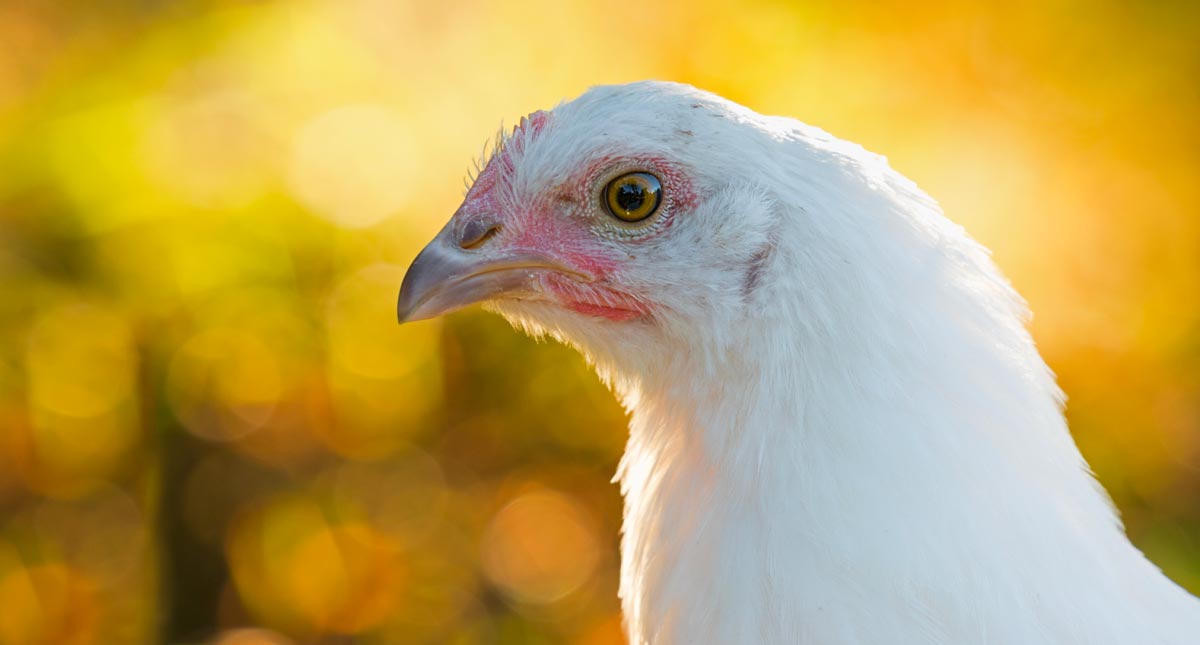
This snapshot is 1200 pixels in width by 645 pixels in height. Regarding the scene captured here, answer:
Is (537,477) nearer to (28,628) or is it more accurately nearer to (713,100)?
(28,628)

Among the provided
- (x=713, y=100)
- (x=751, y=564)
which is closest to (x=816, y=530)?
(x=751, y=564)

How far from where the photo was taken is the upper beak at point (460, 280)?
6.02 ft

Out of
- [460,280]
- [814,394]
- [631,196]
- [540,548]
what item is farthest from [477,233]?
[540,548]

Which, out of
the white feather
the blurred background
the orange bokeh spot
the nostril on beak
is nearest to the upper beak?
the nostril on beak

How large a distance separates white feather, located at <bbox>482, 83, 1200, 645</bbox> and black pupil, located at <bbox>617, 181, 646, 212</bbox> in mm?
59

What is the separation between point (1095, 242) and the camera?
440cm

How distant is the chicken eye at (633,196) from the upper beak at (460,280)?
195mm

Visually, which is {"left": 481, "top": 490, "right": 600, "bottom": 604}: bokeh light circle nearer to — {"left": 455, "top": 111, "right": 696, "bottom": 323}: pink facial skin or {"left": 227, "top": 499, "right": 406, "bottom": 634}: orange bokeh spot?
{"left": 227, "top": 499, "right": 406, "bottom": 634}: orange bokeh spot

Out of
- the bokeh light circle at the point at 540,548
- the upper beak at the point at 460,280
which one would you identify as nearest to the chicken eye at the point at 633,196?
the upper beak at the point at 460,280

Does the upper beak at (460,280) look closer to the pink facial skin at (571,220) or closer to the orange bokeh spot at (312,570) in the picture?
the pink facial skin at (571,220)

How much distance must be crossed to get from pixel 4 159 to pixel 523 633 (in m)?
2.73

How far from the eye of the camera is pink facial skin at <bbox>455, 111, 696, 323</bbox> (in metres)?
1.66

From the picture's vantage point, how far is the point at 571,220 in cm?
177

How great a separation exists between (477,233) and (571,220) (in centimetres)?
18
